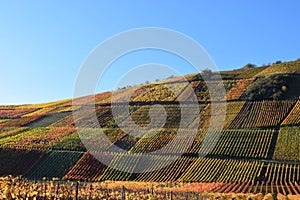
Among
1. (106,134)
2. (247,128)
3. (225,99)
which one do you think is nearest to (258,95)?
(225,99)

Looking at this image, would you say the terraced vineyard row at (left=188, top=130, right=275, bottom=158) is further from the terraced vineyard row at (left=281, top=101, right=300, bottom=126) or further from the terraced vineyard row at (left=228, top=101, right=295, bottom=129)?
the terraced vineyard row at (left=281, top=101, right=300, bottom=126)

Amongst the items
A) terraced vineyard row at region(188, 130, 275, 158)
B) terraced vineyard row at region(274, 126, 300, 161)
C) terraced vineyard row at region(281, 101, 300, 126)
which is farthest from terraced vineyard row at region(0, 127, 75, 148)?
terraced vineyard row at region(281, 101, 300, 126)

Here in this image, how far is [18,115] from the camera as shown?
72.4m

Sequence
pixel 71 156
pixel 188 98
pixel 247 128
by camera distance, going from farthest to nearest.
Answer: pixel 188 98 → pixel 247 128 → pixel 71 156

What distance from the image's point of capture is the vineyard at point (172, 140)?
105ft

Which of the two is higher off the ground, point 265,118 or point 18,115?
point 18,115

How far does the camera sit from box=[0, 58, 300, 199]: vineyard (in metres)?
32.0

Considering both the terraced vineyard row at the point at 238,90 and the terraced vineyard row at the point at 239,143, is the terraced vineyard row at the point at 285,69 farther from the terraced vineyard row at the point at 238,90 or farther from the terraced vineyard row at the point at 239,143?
the terraced vineyard row at the point at 239,143

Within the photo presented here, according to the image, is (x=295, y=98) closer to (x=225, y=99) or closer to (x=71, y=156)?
(x=225, y=99)

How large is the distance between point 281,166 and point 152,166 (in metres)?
10.8

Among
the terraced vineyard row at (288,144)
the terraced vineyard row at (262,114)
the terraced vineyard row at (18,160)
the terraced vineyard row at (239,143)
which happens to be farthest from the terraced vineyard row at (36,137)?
the terraced vineyard row at (288,144)

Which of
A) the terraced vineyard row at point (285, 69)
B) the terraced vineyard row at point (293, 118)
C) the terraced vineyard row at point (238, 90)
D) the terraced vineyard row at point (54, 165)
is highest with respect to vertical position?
the terraced vineyard row at point (285, 69)

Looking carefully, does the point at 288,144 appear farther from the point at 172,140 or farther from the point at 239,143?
the point at 172,140

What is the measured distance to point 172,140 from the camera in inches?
1820
